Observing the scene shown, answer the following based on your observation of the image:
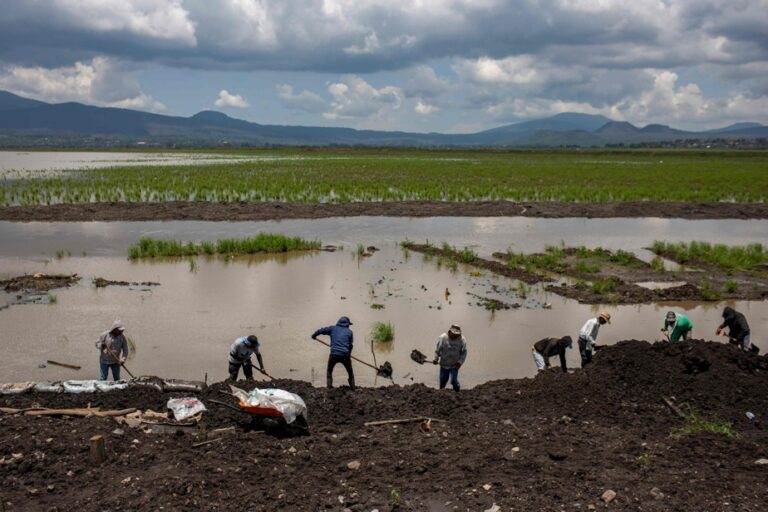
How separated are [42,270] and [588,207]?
24630mm

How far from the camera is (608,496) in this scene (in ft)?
18.6

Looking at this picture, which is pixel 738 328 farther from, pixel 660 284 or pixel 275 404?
pixel 275 404

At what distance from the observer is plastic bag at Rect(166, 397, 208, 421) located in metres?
7.46

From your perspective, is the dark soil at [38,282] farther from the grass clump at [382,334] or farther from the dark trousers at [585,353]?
the dark trousers at [585,353]

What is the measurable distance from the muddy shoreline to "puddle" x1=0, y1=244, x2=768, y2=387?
9.39 meters

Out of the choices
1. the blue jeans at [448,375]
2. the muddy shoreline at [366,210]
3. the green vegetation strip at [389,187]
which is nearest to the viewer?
the blue jeans at [448,375]

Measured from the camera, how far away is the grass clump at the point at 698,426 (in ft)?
23.2

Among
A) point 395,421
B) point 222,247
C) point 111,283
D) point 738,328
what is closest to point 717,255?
point 738,328

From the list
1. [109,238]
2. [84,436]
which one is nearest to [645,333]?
[84,436]

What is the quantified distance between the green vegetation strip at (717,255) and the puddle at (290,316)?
12.5 feet

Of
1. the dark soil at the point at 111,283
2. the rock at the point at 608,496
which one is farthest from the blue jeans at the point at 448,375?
the dark soil at the point at 111,283

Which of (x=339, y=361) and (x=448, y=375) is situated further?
(x=448, y=375)

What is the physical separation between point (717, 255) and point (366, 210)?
52.4ft

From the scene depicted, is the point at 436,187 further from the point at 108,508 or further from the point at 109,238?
the point at 108,508
